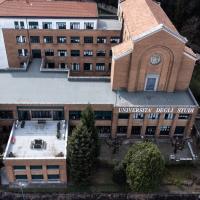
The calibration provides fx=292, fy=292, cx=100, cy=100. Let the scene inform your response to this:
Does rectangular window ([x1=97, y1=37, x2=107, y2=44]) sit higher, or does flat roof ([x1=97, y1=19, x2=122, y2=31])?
flat roof ([x1=97, y1=19, x2=122, y2=31])

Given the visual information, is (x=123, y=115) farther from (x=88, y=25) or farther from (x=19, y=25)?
(x=19, y=25)

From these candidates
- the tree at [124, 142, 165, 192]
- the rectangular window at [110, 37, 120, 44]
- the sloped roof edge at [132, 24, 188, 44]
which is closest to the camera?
the tree at [124, 142, 165, 192]

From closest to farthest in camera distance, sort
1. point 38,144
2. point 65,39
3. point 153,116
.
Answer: point 38,144, point 153,116, point 65,39

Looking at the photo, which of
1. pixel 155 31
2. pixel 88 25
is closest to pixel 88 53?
pixel 88 25

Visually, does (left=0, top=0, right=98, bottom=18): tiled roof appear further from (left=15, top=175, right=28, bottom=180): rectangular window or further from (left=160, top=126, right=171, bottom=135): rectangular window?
(left=15, top=175, right=28, bottom=180): rectangular window

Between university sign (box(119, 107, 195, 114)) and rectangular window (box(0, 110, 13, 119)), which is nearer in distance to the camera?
rectangular window (box(0, 110, 13, 119))

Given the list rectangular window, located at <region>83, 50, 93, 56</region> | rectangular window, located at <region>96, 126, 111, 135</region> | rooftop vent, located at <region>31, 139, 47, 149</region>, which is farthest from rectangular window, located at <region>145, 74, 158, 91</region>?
rooftop vent, located at <region>31, 139, 47, 149</region>

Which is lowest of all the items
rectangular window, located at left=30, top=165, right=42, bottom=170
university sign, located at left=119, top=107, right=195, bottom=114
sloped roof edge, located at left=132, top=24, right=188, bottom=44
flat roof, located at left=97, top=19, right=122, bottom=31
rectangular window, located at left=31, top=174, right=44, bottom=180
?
rectangular window, located at left=31, top=174, right=44, bottom=180

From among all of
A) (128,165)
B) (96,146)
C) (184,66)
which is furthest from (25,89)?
(184,66)
